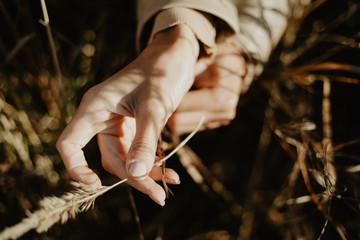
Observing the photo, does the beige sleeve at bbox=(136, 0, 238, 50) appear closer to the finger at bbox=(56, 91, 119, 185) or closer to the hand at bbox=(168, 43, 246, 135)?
the hand at bbox=(168, 43, 246, 135)

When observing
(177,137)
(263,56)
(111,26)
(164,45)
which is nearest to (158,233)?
(177,137)

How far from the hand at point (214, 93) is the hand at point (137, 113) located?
0.19 m

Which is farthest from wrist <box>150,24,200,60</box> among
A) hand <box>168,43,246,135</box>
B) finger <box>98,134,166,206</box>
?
finger <box>98,134,166,206</box>

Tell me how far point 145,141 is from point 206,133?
679mm

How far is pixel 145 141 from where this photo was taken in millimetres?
624

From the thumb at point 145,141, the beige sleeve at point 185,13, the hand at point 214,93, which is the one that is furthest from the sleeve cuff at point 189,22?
the thumb at point 145,141

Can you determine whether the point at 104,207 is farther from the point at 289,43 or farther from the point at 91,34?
the point at 289,43

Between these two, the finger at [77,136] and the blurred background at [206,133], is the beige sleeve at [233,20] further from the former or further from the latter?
the finger at [77,136]

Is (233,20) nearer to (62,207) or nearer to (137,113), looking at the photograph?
(137,113)

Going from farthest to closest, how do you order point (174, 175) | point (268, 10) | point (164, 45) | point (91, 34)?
point (91, 34), point (268, 10), point (164, 45), point (174, 175)

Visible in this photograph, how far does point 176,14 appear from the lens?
2.64 feet

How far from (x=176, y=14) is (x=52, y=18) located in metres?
0.70

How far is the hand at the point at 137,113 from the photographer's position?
24.8 inches

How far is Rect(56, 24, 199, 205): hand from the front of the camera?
63 cm
